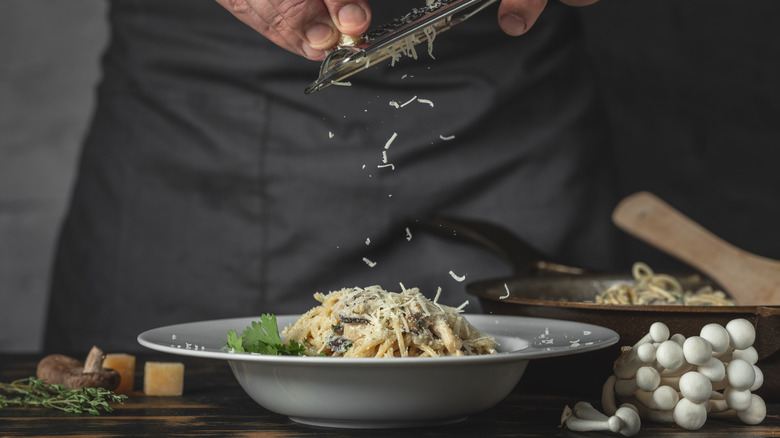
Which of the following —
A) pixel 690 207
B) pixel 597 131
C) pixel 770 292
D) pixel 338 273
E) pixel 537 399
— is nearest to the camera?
pixel 537 399

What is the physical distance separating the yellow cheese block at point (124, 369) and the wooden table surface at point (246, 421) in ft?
0.07

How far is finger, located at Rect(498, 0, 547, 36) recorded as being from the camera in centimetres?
141

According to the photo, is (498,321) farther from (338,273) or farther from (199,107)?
(199,107)

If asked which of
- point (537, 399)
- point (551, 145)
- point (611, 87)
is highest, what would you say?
point (611, 87)

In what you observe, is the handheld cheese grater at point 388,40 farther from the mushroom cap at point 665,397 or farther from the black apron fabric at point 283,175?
the black apron fabric at point 283,175

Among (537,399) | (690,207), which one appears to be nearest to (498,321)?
(537,399)

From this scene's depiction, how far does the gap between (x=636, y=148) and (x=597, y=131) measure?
1793 millimetres

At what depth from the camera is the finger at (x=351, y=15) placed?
1200mm

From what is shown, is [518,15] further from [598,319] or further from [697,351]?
[697,351]

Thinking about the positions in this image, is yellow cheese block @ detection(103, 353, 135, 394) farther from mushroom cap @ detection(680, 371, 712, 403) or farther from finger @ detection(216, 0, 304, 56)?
mushroom cap @ detection(680, 371, 712, 403)

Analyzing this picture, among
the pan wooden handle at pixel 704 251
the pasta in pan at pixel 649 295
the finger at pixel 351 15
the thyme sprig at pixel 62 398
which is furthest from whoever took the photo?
the pan wooden handle at pixel 704 251

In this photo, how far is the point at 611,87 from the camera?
391 cm

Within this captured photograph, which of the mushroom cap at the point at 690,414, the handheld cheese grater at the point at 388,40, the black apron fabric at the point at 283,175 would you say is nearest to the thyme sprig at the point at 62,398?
the handheld cheese grater at the point at 388,40

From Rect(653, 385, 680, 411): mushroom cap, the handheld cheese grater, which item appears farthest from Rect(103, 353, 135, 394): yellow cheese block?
Rect(653, 385, 680, 411): mushroom cap
